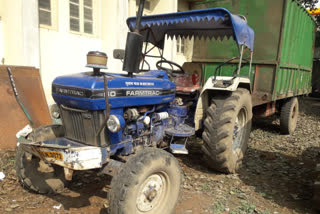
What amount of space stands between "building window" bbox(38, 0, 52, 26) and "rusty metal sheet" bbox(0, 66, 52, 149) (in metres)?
2.20

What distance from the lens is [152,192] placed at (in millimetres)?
2533

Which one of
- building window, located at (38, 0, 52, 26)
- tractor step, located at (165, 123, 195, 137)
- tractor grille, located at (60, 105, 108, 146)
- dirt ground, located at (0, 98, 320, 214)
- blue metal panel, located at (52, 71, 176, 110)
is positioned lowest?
dirt ground, located at (0, 98, 320, 214)

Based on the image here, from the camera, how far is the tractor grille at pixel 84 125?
257cm

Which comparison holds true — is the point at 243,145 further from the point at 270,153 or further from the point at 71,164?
the point at 71,164

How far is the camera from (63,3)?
21.7ft

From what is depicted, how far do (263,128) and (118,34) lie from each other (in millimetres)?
4692

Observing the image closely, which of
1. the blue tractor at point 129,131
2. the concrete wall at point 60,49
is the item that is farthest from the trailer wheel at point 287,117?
the concrete wall at point 60,49

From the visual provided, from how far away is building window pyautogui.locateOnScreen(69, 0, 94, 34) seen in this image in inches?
A: 273

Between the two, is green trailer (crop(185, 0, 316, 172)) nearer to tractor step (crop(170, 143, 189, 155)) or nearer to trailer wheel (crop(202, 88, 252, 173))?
trailer wheel (crop(202, 88, 252, 173))

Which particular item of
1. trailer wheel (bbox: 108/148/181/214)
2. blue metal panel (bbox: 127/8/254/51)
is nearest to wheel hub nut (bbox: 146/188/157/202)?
trailer wheel (bbox: 108/148/181/214)

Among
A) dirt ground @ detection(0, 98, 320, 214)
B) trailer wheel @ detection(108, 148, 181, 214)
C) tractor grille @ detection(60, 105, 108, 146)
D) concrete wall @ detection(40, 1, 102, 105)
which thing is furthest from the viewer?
concrete wall @ detection(40, 1, 102, 105)

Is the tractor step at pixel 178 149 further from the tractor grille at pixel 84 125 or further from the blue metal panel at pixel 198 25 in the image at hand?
the blue metal panel at pixel 198 25

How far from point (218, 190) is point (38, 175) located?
7.24 ft

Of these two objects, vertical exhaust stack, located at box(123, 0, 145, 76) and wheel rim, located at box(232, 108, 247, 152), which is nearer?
vertical exhaust stack, located at box(123, 0, 145, 76)
